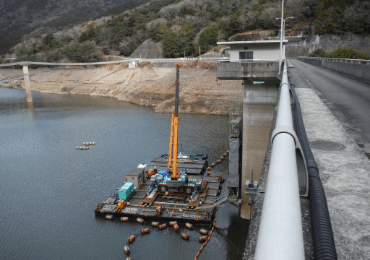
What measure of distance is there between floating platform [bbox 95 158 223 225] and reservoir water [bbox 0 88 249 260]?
716 mm

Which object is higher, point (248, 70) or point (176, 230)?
point (248, 70)

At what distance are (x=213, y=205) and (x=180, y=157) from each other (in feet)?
30.9

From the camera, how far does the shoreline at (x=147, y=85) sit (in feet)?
173

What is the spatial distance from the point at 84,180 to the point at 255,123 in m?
14.5

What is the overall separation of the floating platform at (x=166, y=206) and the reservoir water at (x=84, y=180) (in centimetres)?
72

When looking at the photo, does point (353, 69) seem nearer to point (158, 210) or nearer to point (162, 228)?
point (158, 210)

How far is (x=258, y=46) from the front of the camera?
72.3 ft

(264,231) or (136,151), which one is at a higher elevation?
(264,231)

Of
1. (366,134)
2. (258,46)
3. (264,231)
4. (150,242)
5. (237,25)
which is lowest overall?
(150,242)

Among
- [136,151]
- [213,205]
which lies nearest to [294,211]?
[213,205]

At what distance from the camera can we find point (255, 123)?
20688 mm

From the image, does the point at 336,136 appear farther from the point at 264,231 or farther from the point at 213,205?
the point at 213,205

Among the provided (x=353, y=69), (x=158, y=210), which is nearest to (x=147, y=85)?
(x=158, y=210)

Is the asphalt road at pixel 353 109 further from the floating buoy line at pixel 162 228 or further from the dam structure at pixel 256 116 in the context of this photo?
the floating buoy line at pixel 162 228
